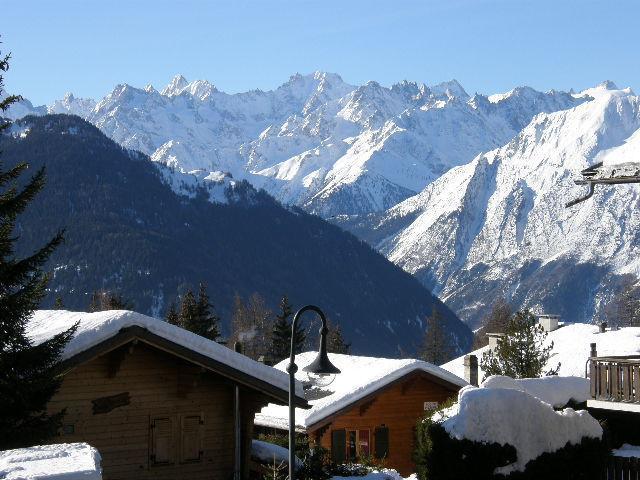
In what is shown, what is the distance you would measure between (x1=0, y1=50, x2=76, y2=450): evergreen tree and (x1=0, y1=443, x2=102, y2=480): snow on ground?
8.02 metres

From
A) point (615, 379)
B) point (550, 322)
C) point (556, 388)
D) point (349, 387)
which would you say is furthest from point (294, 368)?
point (550, 322)

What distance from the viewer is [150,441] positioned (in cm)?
1977

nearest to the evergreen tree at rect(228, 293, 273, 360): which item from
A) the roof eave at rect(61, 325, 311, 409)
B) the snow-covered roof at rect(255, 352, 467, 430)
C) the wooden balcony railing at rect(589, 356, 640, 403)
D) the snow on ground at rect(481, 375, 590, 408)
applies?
the snow-covered roof at rect(255, 352, 467, 430)

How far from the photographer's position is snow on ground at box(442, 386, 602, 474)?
19.5 meters

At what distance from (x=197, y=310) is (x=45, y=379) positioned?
5679 centimetres

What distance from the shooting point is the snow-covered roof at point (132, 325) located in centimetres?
1839

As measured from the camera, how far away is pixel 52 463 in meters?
8.48

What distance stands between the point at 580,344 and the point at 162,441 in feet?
158

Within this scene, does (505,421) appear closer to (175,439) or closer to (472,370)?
(175,439)

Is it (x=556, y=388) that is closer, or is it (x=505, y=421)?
(x=505, y=421)

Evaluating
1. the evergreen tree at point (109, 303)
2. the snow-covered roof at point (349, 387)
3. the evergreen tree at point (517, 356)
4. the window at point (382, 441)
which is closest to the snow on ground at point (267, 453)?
the snow-covered roof at point (349, 387)

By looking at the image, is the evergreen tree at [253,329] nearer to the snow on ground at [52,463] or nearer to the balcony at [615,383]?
the balcony at [615,383]

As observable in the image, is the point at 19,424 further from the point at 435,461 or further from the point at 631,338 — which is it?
the point at 631,338

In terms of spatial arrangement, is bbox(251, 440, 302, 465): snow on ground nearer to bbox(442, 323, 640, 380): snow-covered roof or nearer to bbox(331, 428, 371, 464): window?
bbox(331, 428, 371, 464): window
